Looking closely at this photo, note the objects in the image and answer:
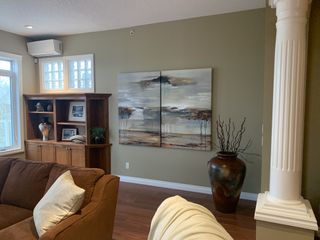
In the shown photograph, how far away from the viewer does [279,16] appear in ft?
6.51

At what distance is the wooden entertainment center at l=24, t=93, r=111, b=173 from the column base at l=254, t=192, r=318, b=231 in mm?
3341

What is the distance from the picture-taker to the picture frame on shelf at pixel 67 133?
5012 millimetres

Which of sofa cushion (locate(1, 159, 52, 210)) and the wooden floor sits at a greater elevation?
sofa cushion (locate(1, 159, 52, 210))

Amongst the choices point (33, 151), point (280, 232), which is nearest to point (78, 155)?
point (33, 151)

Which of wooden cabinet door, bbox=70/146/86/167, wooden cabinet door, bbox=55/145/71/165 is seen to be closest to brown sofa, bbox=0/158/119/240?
wooden cabinet door, bbox=70/146/86/167

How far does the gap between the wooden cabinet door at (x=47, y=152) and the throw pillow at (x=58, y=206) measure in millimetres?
3053

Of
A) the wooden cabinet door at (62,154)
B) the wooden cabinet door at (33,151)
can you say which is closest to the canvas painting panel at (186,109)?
the wooden cabinet door at (62,154)

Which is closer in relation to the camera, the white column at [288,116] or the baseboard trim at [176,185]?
the white column at [288,116]

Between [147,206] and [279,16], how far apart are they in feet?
9.55

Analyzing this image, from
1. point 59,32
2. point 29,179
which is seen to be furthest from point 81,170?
point 59,32

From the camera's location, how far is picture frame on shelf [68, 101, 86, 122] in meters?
4.92

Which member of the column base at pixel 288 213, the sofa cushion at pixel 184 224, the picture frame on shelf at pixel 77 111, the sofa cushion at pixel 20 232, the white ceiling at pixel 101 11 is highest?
the white ceiling at pixel 101 11

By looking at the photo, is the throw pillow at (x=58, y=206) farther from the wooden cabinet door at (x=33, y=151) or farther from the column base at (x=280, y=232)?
the wooden cabinet door at (x=33, y=151)

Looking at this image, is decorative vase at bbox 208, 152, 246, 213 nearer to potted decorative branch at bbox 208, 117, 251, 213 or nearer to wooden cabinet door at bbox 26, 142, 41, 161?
potted decorative branch at bbox 208, 117, 251, 213
